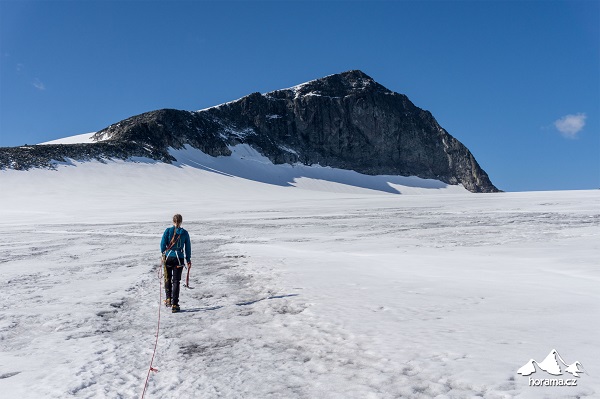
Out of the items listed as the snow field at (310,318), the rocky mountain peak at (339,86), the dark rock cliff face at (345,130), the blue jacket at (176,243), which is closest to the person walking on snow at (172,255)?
the blue jacket at (176,243)

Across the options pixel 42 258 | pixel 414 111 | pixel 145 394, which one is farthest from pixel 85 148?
pixel 414 111

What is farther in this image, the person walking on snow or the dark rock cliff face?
the dark rock cliff face

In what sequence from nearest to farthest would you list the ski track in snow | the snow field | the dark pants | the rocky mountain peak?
the ski track in snow → the snow field → the dark pants → the rocky mountain peak

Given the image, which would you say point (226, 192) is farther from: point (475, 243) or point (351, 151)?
point (351, 151)

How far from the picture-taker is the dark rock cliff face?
119562 mm

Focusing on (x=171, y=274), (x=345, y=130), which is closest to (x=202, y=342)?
(x=171, y=274)

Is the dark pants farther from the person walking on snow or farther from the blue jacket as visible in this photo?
the blue jacket

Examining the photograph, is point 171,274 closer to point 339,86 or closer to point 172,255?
point 172,255

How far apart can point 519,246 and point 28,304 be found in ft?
49.9

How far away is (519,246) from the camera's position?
14977 mm

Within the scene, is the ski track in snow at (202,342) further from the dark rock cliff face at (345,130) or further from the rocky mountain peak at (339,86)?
the rocky mountain peak at (339,86)

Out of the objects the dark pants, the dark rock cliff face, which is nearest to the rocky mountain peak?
the dark rock cliff face

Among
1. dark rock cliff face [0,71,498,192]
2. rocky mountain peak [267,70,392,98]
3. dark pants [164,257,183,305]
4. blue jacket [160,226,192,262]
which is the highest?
rocky mountain peak [267,70,392,98]

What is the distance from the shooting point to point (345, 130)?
13538 centimetres
